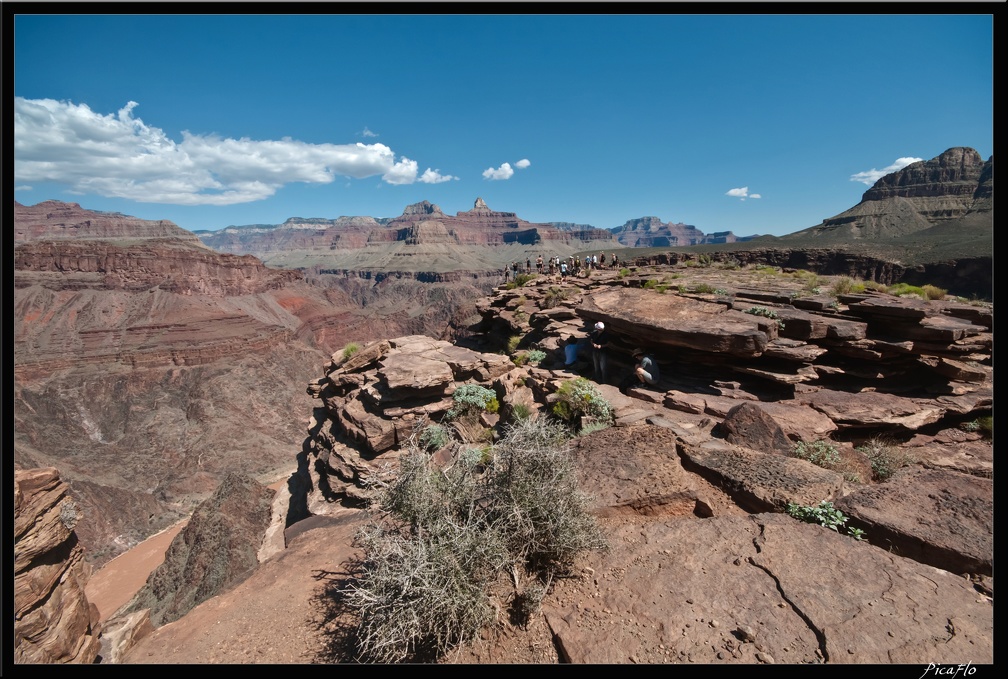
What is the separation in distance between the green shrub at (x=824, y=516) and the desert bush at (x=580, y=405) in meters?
3.47

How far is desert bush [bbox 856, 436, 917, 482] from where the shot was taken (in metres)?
5.67

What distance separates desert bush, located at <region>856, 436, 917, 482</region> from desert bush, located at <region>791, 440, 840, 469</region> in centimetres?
49

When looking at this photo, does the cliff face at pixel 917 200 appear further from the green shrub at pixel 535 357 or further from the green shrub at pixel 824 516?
the green shrub at pixel 824 516

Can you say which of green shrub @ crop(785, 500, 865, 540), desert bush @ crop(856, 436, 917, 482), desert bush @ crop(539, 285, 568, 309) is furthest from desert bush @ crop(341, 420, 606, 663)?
desert bush @ crop(539, 285, 568, 309)

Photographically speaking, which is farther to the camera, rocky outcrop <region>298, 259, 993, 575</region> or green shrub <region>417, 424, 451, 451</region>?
green shrub <region>417, 424, 451, 451</region>

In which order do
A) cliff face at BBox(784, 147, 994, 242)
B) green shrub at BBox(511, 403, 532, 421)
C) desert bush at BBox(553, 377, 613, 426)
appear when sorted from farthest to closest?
cliff face at BBox(784, 147, 994, 242) < green shrub at BBox(511, 403, 532, 421) < desert bush at BBox(553, 377, 613, 426)

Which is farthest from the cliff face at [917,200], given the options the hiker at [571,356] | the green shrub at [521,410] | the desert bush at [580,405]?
the green shrub at [521,410]

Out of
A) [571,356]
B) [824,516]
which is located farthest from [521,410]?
[824,516]

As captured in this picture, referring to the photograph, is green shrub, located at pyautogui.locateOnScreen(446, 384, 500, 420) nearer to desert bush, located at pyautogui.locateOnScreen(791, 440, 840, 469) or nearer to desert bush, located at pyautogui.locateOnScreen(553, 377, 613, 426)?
desert bush, located at pyautogui.locateOnScreen(553, 377, 613, 426)

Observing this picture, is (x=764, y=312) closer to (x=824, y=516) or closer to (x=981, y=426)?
(x=981, y=426)

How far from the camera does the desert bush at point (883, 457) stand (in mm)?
5672

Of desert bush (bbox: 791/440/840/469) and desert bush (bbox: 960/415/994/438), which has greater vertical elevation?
desert bush (bbox: 791/440/840/469)

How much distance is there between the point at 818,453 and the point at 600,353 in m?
6.09
